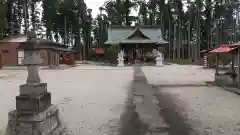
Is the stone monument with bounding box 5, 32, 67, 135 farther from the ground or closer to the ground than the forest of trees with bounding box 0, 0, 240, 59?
closer to the ground

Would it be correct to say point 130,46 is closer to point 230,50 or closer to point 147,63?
point 147,63

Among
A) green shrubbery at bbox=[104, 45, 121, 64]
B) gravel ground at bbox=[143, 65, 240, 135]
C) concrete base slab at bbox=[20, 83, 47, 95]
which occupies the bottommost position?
gravel ground at bbox=[143, 65, 240, 135]

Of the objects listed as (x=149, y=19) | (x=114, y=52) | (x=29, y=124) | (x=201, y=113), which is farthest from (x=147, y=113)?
(x=149, y=19)

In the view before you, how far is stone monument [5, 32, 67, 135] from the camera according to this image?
460 centimetres

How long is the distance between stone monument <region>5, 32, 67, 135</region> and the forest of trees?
149 feet

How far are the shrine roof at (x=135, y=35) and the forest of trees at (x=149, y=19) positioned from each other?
617 cm

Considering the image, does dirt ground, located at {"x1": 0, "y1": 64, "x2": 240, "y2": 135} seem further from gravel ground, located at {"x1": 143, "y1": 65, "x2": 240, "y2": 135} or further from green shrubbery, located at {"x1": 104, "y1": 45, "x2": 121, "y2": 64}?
green shrubbery, located at {"x1": 104, "y1": 45, "x2": 121, "y2": 64}

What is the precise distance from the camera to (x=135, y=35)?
40.9m

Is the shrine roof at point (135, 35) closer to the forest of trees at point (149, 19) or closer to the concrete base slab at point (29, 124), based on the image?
the forest of trees at point (149, 19)

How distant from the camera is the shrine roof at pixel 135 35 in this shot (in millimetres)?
39500

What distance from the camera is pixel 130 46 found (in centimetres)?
4003

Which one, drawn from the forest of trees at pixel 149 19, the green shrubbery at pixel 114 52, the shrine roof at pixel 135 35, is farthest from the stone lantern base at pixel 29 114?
the forest of trees at pixel 149 19

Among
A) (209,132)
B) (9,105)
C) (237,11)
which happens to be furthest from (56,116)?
(237,11)

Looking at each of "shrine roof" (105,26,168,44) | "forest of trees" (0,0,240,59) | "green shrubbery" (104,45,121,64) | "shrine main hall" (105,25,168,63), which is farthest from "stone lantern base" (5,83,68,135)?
"forest of trees" (0,0,240,59)
